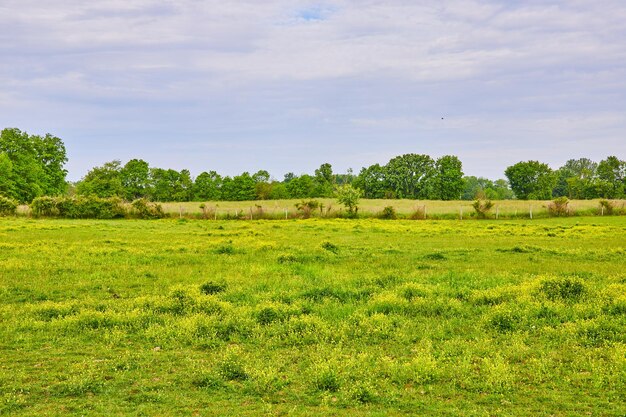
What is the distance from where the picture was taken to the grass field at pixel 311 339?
712cm

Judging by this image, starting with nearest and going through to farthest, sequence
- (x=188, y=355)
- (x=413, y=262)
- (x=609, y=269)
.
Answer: (x=188, y=355) < (x=609, y=269) < (x=413, y=262)

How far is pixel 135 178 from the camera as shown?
11325cm

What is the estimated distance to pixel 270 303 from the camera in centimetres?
1199

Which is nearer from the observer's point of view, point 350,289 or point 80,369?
point 80,369

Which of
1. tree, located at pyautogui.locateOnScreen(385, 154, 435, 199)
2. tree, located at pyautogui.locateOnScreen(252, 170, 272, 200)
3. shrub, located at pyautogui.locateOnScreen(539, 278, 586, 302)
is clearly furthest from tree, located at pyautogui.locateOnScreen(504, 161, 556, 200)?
shrub, located at pyautogui.locateOnScreen(539, 278, 586, 302)

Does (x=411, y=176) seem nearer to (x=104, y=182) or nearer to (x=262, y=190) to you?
(x=262, y=190)

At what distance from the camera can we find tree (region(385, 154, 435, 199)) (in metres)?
119

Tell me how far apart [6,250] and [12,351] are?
1541cm

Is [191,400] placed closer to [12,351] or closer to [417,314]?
[12,351]

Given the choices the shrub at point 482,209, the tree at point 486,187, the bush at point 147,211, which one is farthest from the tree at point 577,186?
the bush at point 147,211

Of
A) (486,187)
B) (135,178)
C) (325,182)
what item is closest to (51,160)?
(135,178)

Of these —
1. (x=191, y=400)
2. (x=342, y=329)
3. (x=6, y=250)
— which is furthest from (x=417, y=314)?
(x=6, y=250)

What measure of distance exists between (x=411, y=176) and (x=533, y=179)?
29.1 meters

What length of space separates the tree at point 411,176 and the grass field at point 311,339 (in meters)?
102
